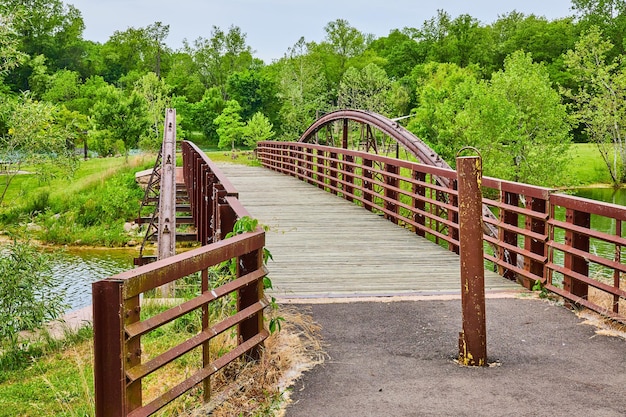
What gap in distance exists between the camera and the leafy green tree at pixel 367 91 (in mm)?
63500

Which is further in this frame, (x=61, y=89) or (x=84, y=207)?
(x=61, y=89)

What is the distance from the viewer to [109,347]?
328 centimetres

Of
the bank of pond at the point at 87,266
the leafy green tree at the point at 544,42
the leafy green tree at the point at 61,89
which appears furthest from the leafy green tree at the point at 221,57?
the bank of pond at the point at 87,266

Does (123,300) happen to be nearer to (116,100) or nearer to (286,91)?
(116,100)

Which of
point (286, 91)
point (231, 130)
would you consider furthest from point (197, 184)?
point (286, 91)

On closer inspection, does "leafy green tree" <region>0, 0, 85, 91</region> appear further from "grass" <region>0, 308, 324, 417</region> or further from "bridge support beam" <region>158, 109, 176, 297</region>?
"grass" <region>0, 308, 324, 417</region>

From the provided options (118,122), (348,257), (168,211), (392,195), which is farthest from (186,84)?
(348,257)

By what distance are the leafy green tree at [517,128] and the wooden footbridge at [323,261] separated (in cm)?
2452

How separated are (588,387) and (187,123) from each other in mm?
76650

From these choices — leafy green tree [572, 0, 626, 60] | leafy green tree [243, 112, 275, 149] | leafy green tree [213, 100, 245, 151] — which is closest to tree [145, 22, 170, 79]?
leafy green tree [213, 100, 245, 151]

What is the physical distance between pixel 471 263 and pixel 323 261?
3991mm

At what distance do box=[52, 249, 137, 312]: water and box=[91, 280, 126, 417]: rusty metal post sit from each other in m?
18.2

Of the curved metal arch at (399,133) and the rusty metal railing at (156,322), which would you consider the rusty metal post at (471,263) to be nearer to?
the rusty metal railing at (156,322)

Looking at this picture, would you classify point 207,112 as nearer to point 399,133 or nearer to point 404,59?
point 404,59
